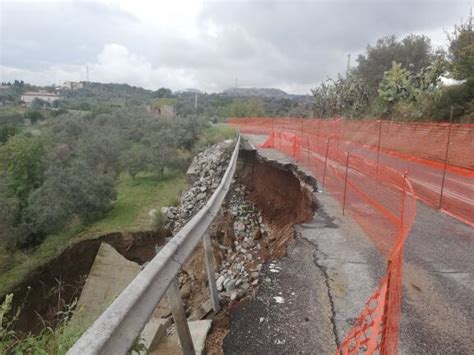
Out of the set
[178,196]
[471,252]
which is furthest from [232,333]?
[178,196]

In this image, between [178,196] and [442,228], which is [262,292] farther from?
[178,196]

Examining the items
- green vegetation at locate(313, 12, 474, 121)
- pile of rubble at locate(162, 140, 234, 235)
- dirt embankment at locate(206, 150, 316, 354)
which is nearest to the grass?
pile of rubble at locate(162, 140, 234, 235)

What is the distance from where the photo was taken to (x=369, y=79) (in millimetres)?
38750

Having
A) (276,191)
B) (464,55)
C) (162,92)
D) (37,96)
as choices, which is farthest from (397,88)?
(37,96)

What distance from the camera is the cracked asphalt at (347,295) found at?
10.3 ft

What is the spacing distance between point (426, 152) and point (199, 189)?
11803mm

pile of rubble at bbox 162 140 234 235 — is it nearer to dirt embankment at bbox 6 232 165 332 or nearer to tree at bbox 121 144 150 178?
dirt embankment at bbox 6 232 165 332

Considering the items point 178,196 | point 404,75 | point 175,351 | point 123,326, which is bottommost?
point 178,196

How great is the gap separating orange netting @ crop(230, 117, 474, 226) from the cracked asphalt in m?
2.01

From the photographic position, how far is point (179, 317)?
2.59m

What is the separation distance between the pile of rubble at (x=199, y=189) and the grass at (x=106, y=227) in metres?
1.41

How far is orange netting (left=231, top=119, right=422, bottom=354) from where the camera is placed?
2734 millimetres

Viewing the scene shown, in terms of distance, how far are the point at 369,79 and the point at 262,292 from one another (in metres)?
39.0

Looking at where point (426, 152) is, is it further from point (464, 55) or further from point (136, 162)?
point (136, 162)
